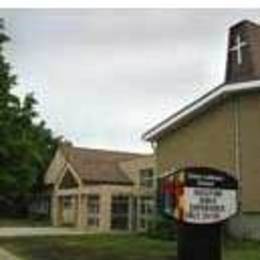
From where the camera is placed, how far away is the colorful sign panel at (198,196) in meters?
9.25

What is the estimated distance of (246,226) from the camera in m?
32.8

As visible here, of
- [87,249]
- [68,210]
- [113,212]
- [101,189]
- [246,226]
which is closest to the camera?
[87,249]

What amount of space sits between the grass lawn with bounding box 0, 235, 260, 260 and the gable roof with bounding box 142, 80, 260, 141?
617 cm

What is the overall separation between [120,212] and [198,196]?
37425 millimetres

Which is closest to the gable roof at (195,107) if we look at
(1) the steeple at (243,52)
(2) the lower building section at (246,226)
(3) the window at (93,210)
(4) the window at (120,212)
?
(1) the steeple at (243,52)

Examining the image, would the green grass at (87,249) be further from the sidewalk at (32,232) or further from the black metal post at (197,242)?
the black metal post at (197,242)

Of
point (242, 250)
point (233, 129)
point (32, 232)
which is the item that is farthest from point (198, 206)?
point (32, 232)

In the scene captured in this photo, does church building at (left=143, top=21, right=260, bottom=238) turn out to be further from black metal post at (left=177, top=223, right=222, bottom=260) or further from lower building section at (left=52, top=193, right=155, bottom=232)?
black metal post at (left=177, top=223, right=222, bottom=260)

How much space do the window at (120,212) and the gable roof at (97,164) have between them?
8.41 feet

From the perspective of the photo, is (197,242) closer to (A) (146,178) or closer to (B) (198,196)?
(B) (198,196)

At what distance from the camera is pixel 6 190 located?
153ft

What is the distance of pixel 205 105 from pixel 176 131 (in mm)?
3004

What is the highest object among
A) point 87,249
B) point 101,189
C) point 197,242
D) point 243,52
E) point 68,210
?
point 243,52

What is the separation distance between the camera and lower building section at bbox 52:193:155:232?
45.3m
